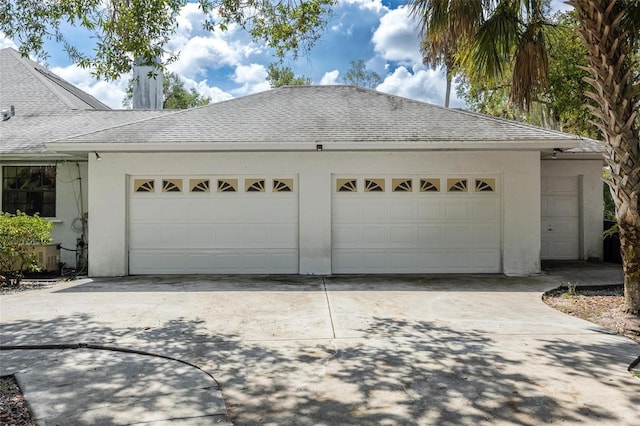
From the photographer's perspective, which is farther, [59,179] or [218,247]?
[59,179]

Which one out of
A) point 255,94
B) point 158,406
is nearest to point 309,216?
point 255,94

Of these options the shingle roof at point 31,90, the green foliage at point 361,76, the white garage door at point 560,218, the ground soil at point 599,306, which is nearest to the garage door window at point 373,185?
the ground soil at point 599,306

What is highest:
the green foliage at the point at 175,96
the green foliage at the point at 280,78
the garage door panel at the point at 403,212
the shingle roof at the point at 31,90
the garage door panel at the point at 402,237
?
the green foliage at the point at 280,78

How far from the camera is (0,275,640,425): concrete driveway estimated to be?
132 inches

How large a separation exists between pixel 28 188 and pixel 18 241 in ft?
9.13

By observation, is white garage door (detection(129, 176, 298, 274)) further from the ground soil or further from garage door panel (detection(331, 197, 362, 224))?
the ground soil

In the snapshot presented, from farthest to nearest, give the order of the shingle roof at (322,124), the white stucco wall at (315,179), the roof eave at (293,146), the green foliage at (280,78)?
the green foliage at (280,78) < the white stucco wall at (315,179) < the shingle roof at (322,124) < the roof eave at (293,146)

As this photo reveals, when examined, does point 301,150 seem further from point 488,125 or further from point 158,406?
point 158,406

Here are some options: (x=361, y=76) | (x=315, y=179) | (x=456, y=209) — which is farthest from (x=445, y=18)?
(x=361, y=76)

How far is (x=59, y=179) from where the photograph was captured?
36.0 feet

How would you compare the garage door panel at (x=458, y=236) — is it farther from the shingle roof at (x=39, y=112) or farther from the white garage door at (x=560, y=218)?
the shingle roof at (x=39, y=112)

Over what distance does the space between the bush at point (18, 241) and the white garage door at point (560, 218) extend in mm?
12569

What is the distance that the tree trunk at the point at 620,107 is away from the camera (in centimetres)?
583

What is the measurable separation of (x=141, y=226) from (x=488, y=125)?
27.5 feet
